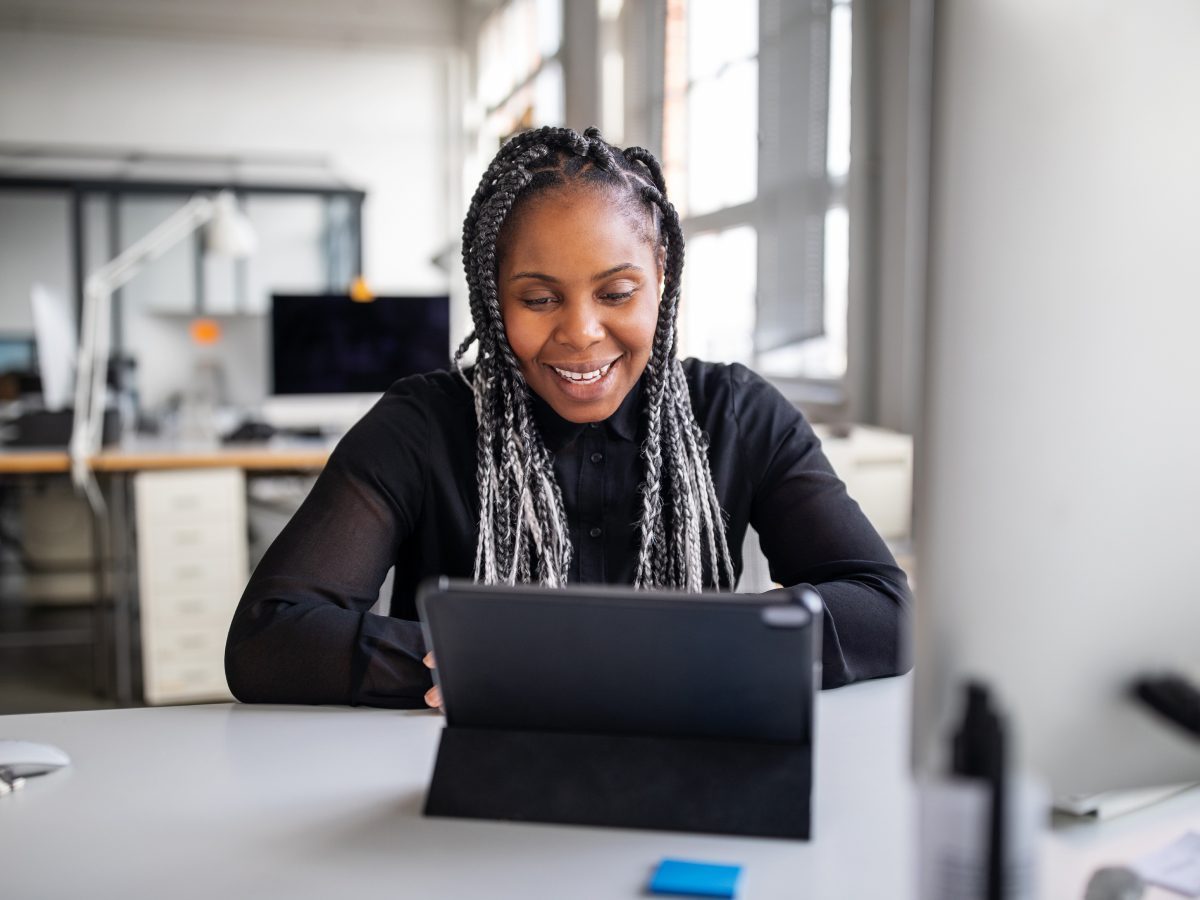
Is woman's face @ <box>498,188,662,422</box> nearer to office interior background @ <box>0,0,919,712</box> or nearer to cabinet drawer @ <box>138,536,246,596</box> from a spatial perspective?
office interior background @ <box>0,0,919,712</box>

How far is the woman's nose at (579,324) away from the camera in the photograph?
1.26 m

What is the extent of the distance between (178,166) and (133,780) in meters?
7.46

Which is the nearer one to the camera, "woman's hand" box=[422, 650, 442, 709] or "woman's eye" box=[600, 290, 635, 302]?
"woman's hand" box=[422, 650, 442, 709]

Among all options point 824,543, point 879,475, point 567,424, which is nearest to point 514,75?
point 879,475

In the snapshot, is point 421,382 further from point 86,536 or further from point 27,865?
→ point 86,536

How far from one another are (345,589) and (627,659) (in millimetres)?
561

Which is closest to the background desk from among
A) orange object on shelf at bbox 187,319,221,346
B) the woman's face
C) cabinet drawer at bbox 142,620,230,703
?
cabinet drawer at bbox 142,620,230,703

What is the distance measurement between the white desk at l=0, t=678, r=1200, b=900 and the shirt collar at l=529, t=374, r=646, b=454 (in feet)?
1.59

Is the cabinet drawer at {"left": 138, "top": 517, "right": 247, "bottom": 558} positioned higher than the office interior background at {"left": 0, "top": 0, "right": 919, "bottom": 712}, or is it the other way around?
the office interior background at {"left": 0, "top": 0, "right": 919, "bottom": 712}

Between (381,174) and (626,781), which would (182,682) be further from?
(381,174)

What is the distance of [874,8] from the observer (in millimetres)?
2471

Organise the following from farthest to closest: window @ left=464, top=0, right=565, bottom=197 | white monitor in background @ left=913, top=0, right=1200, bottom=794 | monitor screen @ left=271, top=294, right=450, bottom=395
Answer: window @ left=464, top=0, right=565, bottom=197 → monitor screen @ left=271, top=294, right=450, bottom=395 → white monitor in background @ left=913, top=0, right=1200, bottom=794

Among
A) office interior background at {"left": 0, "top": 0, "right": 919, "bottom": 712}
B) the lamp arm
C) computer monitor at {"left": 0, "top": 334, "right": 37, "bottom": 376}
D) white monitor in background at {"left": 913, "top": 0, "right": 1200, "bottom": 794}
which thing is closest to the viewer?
white monitor in background at {"left": 913, "top": 0, "right": 1200, "bottom": 794}

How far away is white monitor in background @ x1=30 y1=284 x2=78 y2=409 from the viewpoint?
3.27 metres
